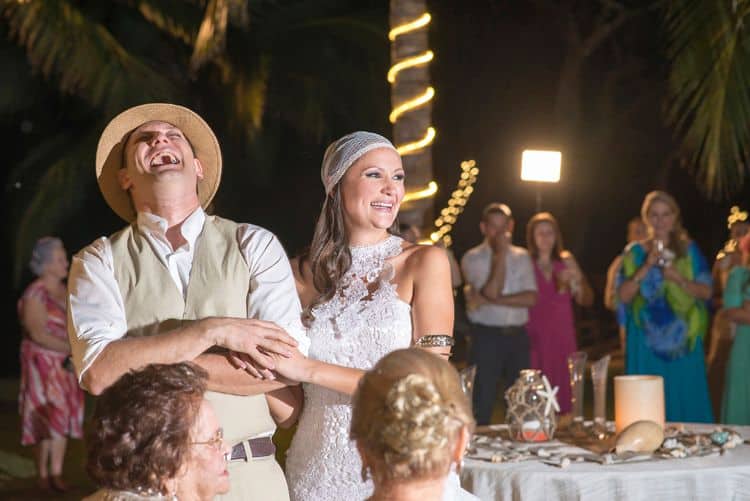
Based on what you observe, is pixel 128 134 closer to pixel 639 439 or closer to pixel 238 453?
pixel 238 453

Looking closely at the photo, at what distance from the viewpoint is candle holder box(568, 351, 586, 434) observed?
4969 millimetres

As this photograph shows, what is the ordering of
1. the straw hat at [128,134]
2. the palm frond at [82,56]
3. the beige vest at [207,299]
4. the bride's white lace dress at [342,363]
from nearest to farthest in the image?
1. the beige vest at [207,299]
2. the straw hat at [128,134]
3. the bride's white lace dress at [342,363]
4. the palm frond at [82,56]

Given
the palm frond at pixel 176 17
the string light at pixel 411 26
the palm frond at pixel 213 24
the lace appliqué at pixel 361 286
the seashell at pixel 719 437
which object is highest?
the palm frond at pixel 176 17

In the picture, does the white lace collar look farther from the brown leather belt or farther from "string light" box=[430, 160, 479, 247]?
"string light" box=[430, 160, 479, 247]

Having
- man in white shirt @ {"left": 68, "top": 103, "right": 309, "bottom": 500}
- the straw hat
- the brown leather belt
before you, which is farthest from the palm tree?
the brown leather belt

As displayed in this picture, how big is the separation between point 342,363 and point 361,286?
0.26 meters

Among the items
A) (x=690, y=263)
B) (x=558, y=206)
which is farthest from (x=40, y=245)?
(x=558, y=206)

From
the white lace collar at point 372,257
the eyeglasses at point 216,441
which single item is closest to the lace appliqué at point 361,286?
the white lace collar at point 372,257

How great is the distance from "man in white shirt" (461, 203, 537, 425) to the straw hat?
6009 mm

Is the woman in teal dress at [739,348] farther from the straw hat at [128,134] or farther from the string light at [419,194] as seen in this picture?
the straw hat at [128,134]

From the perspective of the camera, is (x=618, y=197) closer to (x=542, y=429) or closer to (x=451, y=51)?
(x=451, y=51)

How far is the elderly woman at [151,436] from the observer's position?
254 cm

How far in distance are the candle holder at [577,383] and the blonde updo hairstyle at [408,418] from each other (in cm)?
255

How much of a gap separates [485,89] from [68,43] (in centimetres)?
1559
